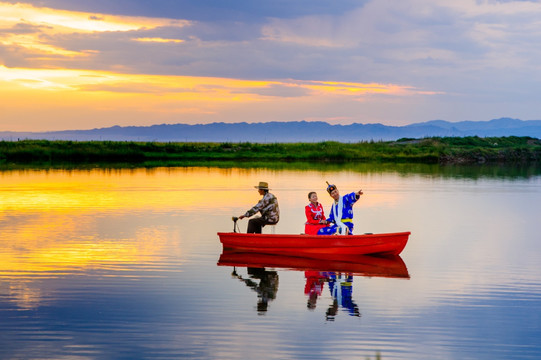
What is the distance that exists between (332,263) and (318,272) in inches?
48.5

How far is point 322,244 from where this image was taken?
18.0 meters

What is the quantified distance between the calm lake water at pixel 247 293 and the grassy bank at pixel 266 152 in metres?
55.0

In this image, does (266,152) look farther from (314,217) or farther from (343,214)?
(343,214)

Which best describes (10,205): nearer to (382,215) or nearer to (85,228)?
(85,228)

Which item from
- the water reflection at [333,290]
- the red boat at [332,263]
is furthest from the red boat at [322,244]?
the water reflection at [333,290]

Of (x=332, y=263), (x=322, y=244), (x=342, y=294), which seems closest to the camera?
(x=342, y=294)

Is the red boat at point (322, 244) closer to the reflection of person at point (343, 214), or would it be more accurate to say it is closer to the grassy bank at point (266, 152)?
the reflection of person at point (343, 214)

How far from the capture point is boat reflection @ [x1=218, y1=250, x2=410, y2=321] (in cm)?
1350

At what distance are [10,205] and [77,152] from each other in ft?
178

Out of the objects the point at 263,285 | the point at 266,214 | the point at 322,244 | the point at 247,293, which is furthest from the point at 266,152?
the point at 247,293

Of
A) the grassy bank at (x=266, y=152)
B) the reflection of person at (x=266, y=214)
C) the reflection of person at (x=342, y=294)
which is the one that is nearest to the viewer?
the reflection of person at (x=342, y=294)

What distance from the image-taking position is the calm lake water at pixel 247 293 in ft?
35.3

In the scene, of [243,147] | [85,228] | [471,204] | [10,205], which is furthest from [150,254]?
[243,147]

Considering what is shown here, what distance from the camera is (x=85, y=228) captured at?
2395 cm
